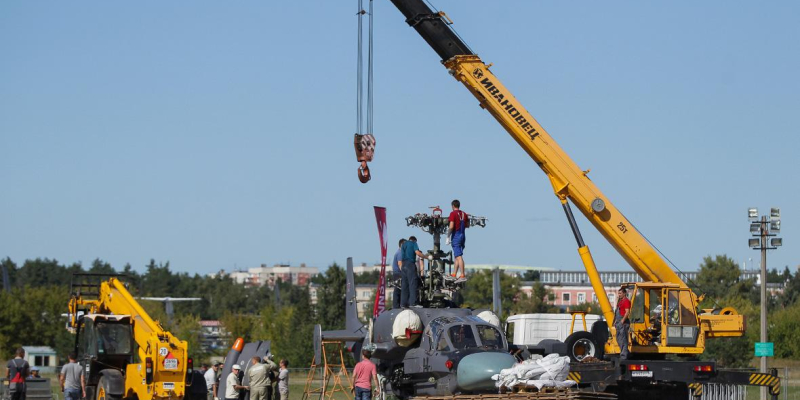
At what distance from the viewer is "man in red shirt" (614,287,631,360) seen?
24688 mm

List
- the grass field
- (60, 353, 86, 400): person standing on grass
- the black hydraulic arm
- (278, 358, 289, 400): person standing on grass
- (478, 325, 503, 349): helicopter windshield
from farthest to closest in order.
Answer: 1. the grass field
2. the black hydraulic arm
3. (278, 358, 289, 400): person standing on grass
4. (60, 353, 86, 400): person standing on grass
5. (478, 325, 503, 349): helicopter windshield

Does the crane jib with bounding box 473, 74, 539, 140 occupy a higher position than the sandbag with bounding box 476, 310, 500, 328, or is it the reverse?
the crane jib with bounding box 473, 74, 539, 140

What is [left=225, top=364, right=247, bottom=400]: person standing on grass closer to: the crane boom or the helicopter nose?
the helicopter nose

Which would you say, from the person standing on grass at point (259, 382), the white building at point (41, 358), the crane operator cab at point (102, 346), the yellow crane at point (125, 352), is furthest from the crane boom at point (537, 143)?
the white building at point (41, 358)

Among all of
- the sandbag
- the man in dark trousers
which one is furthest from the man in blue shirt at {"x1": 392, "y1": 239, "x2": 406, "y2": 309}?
the man in dark trousers

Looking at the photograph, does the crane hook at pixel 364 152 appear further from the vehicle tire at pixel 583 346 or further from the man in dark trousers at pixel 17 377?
the man in dark trousers at pixel 17 377

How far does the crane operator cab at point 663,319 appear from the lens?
2483 centimetres

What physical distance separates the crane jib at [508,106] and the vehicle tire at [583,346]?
5268 millimetres

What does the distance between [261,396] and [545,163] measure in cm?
927

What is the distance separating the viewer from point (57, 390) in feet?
142

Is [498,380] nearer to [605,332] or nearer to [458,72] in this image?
[605,332]

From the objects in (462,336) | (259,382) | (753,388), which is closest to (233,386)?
(259,382)

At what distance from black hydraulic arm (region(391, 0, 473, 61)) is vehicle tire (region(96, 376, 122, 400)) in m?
11.3

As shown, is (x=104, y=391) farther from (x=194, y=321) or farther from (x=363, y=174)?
(x=194, y=321)
